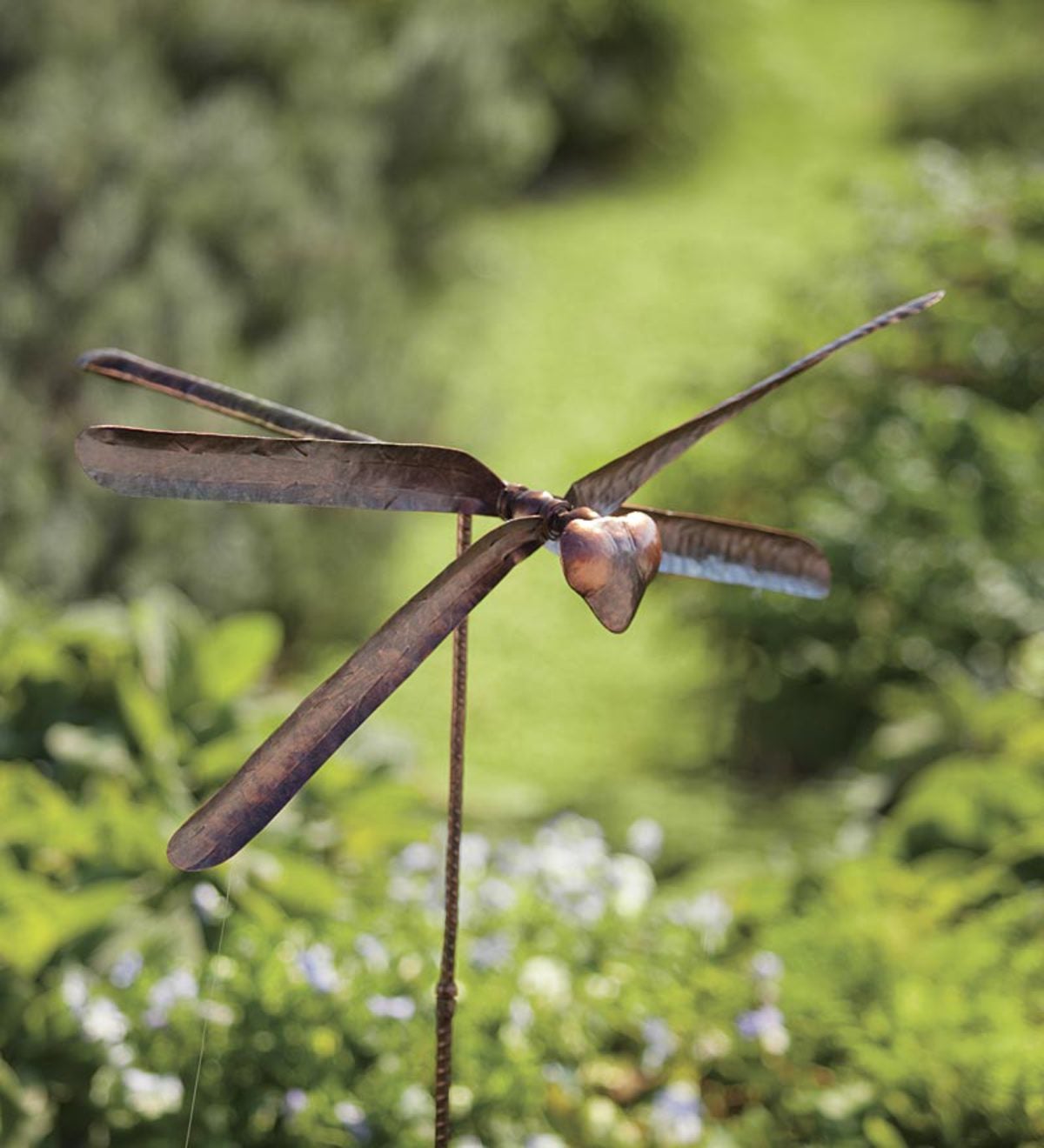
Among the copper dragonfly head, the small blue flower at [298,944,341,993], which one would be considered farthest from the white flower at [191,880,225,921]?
the copper dragonfly head

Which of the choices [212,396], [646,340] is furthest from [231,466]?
[646,340]

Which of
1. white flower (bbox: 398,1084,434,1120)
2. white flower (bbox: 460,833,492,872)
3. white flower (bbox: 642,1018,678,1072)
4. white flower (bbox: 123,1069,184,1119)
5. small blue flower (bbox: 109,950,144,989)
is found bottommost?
white flower (bbox: 398,1084,434,1120)

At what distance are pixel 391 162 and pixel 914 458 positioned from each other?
2362 millimetres

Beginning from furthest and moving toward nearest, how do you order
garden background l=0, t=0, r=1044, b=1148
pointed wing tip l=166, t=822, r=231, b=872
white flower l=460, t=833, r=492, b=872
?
white flower l=460, t=833, r=492, b=872, garden background l=0, t=0, r=1044, b=1148, pointed wing tip l=166, t=822, r=231, b=872

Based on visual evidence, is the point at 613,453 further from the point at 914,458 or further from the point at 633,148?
the point at 633,148

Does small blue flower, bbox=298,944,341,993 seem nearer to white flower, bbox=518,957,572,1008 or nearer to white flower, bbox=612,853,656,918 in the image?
white flower, bbox=518,957,572,1008

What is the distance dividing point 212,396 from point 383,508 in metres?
0.22

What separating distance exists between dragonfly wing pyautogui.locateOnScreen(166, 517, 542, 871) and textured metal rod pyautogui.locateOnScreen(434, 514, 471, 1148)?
16 centimetres

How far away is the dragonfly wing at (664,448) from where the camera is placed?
0.94 meters

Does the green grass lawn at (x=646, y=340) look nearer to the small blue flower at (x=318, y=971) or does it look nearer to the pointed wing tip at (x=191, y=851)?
the small blue flower at (x=318, y=971)

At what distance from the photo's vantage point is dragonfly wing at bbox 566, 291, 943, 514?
36.9 inches

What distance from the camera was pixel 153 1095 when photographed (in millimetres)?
1646

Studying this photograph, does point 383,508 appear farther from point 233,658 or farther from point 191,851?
point 233,658

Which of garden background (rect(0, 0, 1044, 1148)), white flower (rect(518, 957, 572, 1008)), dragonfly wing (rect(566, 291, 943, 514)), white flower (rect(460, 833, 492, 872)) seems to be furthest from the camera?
white flower (rect(460, 833, 492, 872))
